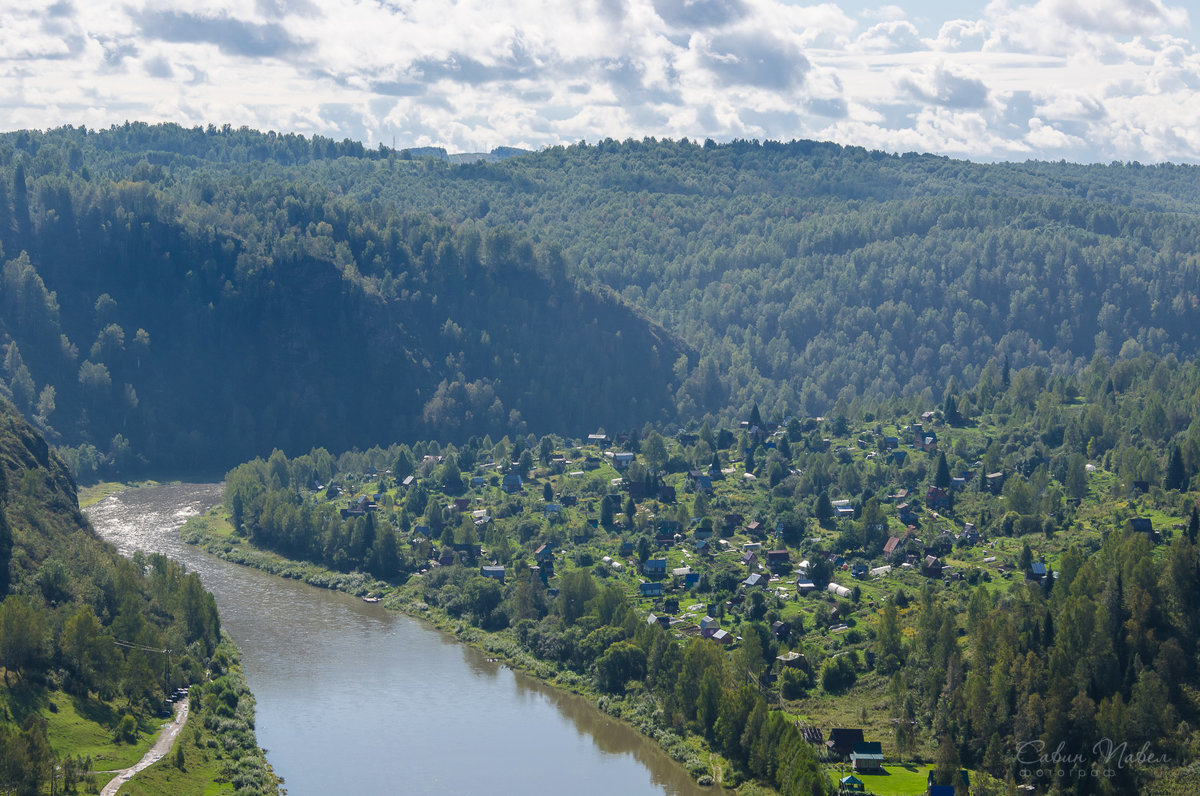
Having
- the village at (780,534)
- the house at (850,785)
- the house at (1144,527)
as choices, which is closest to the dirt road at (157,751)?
the village at (780,534)

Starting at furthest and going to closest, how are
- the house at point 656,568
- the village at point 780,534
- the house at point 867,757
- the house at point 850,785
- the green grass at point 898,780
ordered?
the house at point 656,568
the village at point 780,534
the house at point 867,757
the green grass at point 898,780
the house at point 850,785

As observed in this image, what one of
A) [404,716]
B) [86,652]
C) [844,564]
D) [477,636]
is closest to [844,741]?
[404,716]

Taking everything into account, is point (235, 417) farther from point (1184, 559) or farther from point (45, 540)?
point (1184, 559)

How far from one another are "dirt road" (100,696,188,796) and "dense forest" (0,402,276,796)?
0.88m

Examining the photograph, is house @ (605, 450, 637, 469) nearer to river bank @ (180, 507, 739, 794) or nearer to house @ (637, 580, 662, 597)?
river bank @ (180, 507, 739, 794)

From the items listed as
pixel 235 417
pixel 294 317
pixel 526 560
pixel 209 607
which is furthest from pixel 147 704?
pixel 294 317

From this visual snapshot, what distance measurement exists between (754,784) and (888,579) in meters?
34.3

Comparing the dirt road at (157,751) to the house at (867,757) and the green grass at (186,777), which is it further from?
the house at (867,757)

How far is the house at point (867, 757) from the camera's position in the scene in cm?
7144

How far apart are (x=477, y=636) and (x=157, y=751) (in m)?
32.2

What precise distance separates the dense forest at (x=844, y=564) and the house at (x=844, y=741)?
1872mm

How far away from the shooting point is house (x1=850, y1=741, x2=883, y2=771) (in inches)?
2813

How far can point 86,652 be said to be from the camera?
250 feet

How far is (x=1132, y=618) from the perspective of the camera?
76000 mm
